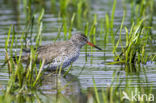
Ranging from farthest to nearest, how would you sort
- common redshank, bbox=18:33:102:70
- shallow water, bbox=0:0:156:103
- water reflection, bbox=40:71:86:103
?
common redshank, bbox=18:33:102:70 → shallow water, bbox=0:0:156:103 → water reflection, bbox=40:71:86:103

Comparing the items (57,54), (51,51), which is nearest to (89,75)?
(57,54)

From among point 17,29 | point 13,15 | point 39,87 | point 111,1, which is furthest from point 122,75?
point 111,1

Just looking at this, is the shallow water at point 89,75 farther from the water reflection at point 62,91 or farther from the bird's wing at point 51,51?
the bird's wing at point 51,51

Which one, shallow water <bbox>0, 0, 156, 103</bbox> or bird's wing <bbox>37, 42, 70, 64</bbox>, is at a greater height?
bird's wing <bbox>37, 42, 70, 64</bbox>

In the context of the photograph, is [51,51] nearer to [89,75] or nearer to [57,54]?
[57,54]

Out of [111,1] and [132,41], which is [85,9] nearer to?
[111,1]

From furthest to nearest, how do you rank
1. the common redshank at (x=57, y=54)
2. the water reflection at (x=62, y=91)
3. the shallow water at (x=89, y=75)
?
1. the common redshank at (x=57, y=54)
2. the shallow water at (x=89, y=75)
3. the water reflection at (x=62, y=91)

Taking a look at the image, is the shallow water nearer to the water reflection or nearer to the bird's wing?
the water reflection

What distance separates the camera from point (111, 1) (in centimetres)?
1852

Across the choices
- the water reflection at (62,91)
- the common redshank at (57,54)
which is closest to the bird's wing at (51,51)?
the common redshank at (57,54)

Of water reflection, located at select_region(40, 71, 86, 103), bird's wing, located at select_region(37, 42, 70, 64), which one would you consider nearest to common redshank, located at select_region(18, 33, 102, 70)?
bird's wing, located at select_region(37, 42, 70, 64)

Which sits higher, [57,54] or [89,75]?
[57,54]

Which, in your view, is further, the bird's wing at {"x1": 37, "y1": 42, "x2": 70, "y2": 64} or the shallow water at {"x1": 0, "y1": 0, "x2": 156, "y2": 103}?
the bird's wing at {"x1": 37, "y1": 42, "x2": 70, "y2": 64}

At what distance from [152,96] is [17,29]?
305 inches
